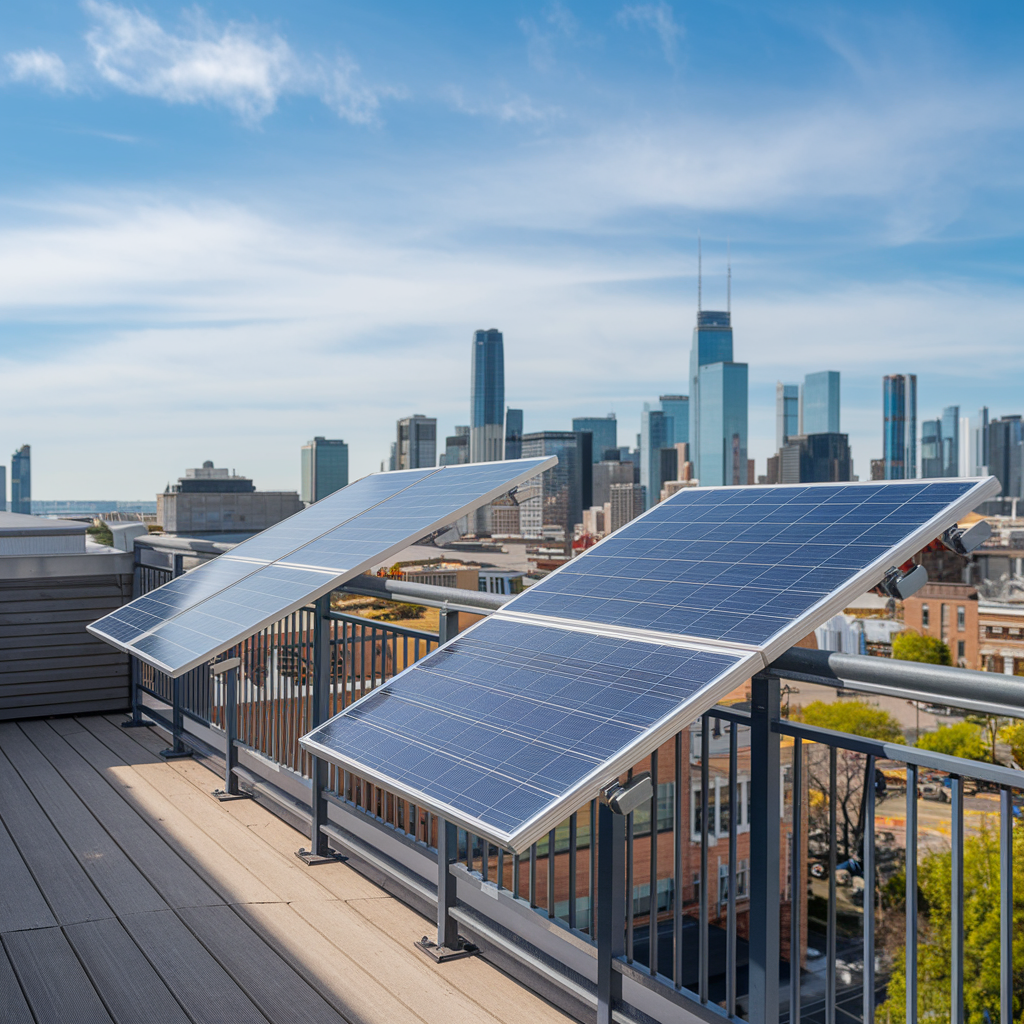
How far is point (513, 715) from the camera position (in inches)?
103

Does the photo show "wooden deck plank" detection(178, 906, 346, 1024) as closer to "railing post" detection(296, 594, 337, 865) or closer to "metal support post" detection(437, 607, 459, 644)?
"railing post" detection(296, 594, 337, 865)

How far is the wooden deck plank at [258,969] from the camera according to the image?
3.40m

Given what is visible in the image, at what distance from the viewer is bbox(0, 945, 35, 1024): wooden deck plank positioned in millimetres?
3307

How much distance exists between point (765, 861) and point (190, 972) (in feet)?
7.91

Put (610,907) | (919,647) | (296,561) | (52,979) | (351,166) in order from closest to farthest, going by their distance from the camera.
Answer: (610,907), (52,979), (296,561), (351,166), (919,647)

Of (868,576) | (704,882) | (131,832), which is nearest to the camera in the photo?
(868,576)

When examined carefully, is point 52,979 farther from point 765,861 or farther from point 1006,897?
point 1006,897

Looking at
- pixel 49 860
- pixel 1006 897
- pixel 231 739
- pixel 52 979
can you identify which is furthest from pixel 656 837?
pixel 231 739

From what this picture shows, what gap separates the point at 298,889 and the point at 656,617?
2.78m

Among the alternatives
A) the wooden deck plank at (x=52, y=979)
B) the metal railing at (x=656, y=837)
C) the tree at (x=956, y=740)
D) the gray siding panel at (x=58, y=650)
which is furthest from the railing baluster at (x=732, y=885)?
the tree at (x=956, y=740)

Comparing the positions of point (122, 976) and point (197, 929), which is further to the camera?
point (197, 929)

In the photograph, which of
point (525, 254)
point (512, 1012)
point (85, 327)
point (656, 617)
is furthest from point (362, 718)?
point (525, 254)

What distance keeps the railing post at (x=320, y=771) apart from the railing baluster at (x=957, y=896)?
3.35 metres

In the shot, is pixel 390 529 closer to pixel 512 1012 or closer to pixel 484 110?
pixel 512 1012
